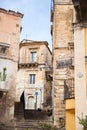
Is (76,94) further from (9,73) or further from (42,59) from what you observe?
(42,59)

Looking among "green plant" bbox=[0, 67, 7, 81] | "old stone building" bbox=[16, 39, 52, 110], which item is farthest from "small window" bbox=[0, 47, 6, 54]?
"old stone building" bbox=[16, 39, 52, 110]

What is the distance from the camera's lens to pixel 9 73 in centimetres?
2666

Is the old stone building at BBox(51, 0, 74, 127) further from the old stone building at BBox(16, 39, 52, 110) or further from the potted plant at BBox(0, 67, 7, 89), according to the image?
the old stone building at BBox(16, 39, 52, 110)

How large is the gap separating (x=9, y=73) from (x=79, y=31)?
1346cm

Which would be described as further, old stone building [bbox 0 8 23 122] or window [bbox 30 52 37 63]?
window [bbox 30 52 37 63]

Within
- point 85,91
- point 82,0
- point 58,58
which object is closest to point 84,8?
point 82,0

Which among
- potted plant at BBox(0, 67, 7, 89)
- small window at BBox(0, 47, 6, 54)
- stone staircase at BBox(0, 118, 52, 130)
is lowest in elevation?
stone staircase at BBox(0, 118, 52, 130)

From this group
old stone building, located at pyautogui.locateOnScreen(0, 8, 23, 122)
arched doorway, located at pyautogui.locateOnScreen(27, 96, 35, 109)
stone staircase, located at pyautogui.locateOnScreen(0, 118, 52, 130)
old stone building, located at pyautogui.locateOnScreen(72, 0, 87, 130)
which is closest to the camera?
old stone building, located at pyautogui.locateOnScreen(72, 0, 87, 130)

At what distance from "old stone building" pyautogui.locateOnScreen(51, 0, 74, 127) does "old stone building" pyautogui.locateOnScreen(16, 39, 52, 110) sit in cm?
1850

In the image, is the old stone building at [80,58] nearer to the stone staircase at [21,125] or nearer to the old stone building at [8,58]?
the stone staircase at [21,125]

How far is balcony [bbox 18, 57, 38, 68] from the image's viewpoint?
42469 millimetres

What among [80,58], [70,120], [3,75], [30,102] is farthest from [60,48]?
[30,102]

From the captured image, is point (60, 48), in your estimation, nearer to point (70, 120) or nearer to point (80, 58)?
point (70, 120)

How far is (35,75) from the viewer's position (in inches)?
1676
